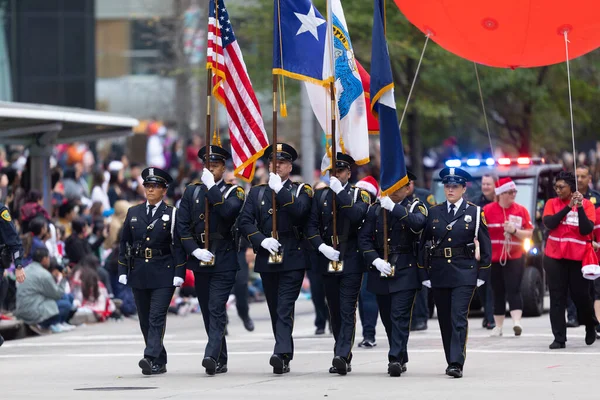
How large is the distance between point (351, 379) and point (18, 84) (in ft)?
81.6

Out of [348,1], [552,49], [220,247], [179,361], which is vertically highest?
[348,1]

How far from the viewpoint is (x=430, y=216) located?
12.8 m

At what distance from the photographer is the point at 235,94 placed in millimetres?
14180

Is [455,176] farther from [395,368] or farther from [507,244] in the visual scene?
[507,244]

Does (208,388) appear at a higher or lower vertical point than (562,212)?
lower

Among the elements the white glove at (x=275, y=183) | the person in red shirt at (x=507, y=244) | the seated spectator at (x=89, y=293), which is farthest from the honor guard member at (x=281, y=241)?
A: the seated spectator at (x=89, y=293)

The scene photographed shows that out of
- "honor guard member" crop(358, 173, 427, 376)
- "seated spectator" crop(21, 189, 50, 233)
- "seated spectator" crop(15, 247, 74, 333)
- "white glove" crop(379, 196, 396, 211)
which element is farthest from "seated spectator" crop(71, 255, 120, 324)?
"white glove" crop(379, 196, 396, 211)

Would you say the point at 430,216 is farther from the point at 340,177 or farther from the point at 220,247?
the point at 220,247

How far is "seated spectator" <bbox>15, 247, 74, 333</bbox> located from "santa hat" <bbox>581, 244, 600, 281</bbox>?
7109mm

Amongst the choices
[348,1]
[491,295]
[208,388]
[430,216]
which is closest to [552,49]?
[430,216]

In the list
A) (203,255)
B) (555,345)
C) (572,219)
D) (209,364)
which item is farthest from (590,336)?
(203,255)

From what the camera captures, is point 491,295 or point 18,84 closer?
point 491,295

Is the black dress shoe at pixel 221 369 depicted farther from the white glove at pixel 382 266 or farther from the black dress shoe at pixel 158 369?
the white glove at pixel 382 266

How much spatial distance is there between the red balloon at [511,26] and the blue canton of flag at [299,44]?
1.37 meters
